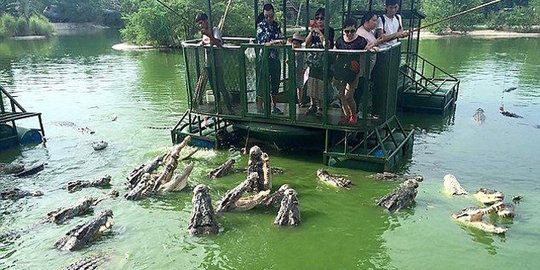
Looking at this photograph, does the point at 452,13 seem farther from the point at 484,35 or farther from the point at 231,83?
the point at 231,83

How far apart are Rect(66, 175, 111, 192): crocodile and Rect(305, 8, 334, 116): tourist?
4734mm

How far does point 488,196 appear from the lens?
8.45 m

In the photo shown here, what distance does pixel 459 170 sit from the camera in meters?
10.3

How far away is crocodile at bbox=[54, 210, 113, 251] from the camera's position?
6.96 metres

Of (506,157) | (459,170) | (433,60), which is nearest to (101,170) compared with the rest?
(459,170)

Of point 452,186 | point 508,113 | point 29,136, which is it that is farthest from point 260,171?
point 508,113

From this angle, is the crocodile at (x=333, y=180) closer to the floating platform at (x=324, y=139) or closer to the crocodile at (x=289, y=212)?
the floating platform at (x=324, y=139)

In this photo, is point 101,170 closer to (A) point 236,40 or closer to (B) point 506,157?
(A) point 236,40

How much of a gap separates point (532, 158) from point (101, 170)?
33.8 ft

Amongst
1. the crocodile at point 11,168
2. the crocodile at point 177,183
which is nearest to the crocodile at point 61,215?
the crocodile at point 177,183

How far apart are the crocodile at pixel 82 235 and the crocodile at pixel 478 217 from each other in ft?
19.7

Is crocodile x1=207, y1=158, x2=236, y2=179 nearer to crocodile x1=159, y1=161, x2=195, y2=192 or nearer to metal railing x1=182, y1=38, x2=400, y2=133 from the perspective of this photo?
crocodile x1=159, y1=161, x2=195, y2=192

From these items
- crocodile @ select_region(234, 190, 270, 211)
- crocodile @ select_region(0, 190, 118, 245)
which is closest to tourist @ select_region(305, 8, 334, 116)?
crocodile @ select_region(234, 190, 270, 211)

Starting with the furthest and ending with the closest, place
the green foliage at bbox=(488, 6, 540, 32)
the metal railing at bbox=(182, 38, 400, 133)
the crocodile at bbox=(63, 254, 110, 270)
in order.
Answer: the green foliage at bbox=(488, 6, 540, 32) < the metal railing at bbox=(182, 38, 400, 133) < the crocodile at bbox=(63, 254, 110, 270)
